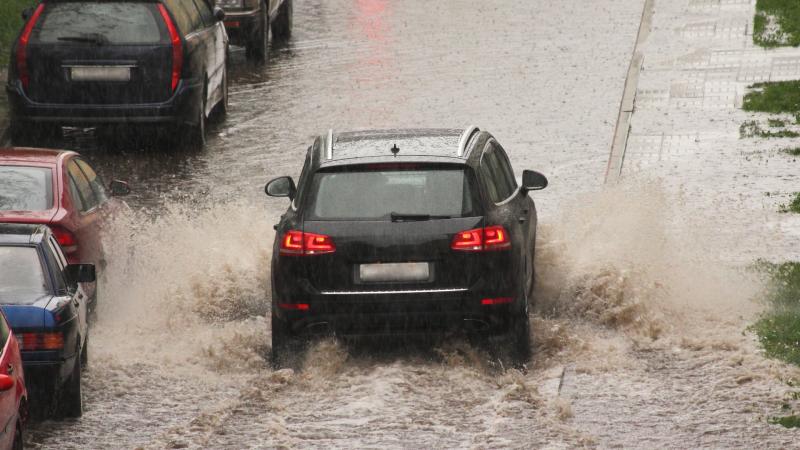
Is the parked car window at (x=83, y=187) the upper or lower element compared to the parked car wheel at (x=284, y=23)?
upper

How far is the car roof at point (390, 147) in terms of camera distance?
11.2 meters

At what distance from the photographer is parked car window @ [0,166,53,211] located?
40.5 ft

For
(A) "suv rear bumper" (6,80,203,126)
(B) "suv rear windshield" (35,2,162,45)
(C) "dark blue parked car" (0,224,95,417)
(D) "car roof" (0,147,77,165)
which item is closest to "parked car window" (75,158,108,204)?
(D) "car roof" (0,147,77,165)

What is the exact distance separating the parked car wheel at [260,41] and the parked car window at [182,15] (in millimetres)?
4936

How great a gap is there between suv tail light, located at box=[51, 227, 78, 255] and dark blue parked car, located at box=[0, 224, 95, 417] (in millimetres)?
1384

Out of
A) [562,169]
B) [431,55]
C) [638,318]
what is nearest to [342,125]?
[562,169]

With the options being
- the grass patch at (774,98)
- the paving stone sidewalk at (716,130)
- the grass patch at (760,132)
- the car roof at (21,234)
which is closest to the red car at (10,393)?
the car roof at (21,234)

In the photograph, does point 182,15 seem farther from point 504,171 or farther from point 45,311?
point 45,311

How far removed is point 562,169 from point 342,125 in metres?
3.21

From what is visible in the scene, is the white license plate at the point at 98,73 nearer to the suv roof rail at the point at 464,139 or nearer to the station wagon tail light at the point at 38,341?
the suv roof rail at the point at 464,139

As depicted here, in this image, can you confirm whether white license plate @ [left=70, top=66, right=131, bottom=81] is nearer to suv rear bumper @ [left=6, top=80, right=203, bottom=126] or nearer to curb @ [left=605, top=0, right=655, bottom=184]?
suv rear bumper @ [left=6, top=80, right=203, bottom=126]

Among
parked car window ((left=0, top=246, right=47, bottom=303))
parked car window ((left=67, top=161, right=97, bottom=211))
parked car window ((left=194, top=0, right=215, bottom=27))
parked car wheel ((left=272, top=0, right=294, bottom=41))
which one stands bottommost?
parked car wheel ((left=272, top=0, right=294, bottom=41))

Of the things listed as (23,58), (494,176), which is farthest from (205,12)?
(494,176)

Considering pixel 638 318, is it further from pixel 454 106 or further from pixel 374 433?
pixel 454 106
